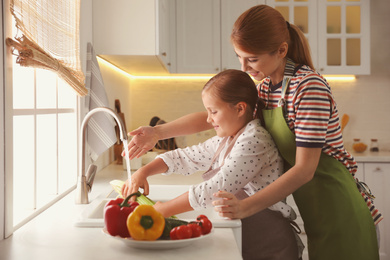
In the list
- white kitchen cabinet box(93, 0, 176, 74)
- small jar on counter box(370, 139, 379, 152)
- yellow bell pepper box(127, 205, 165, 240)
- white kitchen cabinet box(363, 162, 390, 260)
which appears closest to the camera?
yellow bell pepper box(127, 205, 165, 240)

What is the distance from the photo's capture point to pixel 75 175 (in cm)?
206

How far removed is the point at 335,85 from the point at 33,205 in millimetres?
2832

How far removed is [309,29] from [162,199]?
6.89 feet

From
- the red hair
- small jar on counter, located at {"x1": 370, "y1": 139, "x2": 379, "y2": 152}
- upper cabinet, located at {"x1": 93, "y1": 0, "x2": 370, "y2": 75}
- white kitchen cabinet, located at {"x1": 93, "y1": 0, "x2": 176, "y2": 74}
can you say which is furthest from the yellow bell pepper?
small jar on counter, located at {"x1": 370, "y1": 139, "x2": 379, "y2": 152}

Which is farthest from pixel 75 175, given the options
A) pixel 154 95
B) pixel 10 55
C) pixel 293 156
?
pixel 154 95

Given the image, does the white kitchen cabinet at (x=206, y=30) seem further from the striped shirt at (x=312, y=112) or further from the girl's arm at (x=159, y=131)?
the striped shirt at (x=312, y=112)

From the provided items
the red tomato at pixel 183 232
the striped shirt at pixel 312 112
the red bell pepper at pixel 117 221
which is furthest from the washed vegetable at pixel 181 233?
the striped shirt at pixel 312 112

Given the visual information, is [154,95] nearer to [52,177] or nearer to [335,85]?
[335,85]

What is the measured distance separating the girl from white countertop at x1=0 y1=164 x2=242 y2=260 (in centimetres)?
15

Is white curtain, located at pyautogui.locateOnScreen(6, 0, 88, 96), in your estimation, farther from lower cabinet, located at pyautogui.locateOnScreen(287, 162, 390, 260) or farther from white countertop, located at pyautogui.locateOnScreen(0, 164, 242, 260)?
lower cabinet, located at pyautogui.locateOnScreen(287, 162, 390, 260)

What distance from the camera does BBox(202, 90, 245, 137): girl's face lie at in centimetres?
133

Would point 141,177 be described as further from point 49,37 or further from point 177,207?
point 49,37

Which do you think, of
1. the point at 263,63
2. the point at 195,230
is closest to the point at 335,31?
the point at 263,63

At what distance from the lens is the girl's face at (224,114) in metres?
Answer: 1.33
